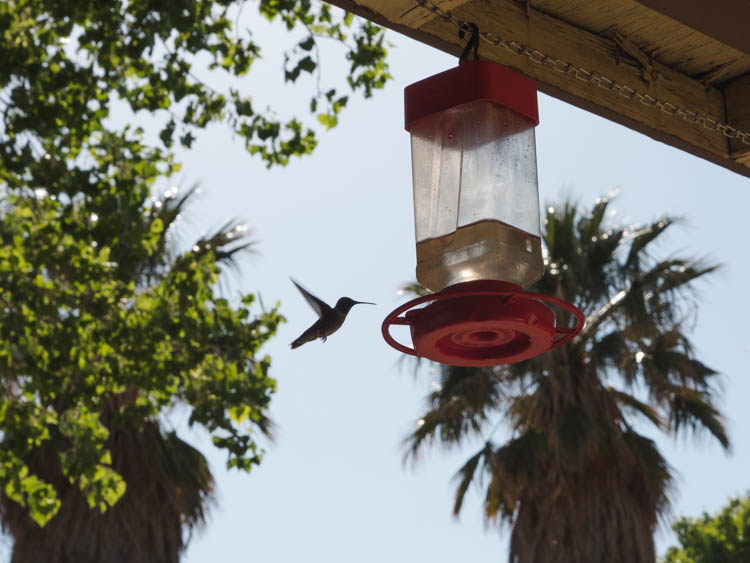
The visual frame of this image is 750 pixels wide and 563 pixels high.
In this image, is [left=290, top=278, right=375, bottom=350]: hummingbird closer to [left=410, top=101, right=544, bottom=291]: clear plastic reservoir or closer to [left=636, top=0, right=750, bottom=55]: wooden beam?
[left=410, top=101, right=544, bottom=291]: clear plastic reservoir

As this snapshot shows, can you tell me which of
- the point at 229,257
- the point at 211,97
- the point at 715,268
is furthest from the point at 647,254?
the point at 211,97

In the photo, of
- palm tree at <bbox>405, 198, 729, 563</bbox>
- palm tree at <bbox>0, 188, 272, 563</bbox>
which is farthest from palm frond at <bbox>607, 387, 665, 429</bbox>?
palm tree at <bbox>0, 188, 272, 563</bbox>

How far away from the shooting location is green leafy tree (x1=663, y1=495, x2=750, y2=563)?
29923 millimetres

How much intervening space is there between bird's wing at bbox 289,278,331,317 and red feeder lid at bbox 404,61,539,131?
1396mm

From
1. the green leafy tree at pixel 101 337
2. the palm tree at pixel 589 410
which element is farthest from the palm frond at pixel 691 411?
the green leafy tree at pixel 101 337

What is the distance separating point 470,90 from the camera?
2486 millimetres

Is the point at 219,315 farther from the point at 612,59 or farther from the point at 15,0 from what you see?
the point at 612,59

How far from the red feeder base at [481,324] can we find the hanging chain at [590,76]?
0.62m

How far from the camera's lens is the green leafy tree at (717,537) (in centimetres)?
2992

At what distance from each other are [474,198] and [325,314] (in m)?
1.24

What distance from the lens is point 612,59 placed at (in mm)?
3184

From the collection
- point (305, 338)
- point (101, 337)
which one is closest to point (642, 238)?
point (101, 337)

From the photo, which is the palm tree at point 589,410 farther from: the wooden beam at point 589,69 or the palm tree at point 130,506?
the wooden beam at point 589,69

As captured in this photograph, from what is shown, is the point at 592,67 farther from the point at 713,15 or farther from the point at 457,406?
the point at 457,406
